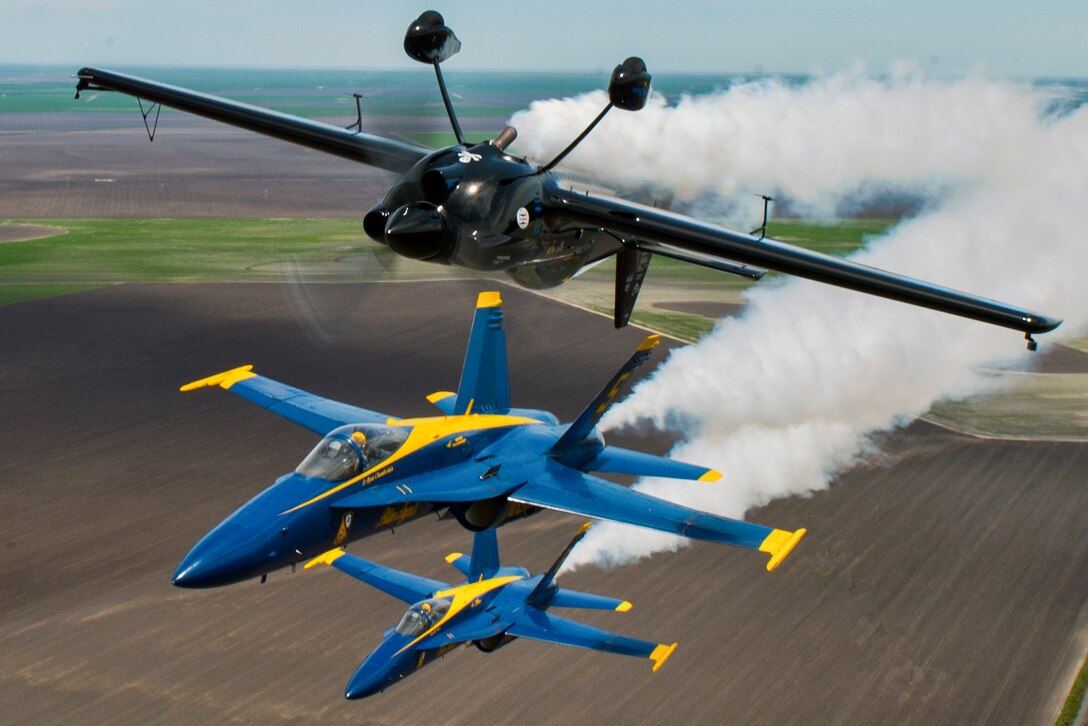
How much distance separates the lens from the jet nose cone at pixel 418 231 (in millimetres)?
20250

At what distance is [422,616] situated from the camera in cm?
2917

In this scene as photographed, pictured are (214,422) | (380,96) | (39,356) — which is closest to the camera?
(380,96)

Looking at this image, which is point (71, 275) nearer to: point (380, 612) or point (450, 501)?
point (380, 612)

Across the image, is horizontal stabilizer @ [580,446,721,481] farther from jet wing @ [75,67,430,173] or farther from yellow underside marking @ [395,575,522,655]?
jet wing @ [75,67,430,173]

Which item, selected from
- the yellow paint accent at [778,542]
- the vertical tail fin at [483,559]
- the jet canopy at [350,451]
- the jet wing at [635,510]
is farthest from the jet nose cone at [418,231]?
the vertical tail fin at [483,559]

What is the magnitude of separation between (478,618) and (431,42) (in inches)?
591

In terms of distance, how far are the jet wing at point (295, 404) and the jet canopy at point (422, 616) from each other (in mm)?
5016

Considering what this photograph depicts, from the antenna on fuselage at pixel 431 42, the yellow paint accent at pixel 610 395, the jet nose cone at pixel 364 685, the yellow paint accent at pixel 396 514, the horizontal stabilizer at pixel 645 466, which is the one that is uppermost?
the antenna on fuselage at pixel 431 42

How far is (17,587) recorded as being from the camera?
37.3 m

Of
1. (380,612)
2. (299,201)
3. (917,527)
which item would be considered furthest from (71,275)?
(917,527)

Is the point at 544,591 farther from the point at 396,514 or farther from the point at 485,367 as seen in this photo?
the point at 485,367

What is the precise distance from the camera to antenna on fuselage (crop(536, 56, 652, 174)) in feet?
71.8

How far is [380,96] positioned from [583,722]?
17.7 m

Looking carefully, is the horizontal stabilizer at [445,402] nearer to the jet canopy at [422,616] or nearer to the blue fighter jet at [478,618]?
the blue fighter jet at [478,618]
